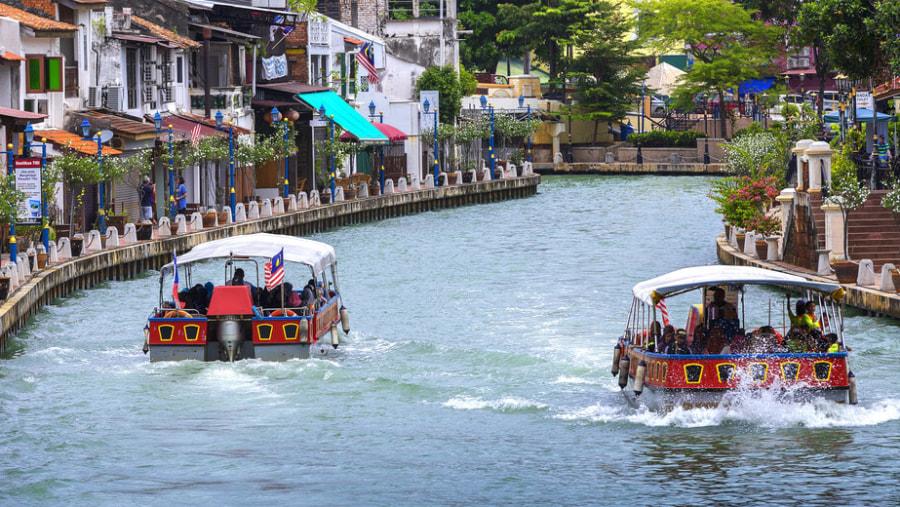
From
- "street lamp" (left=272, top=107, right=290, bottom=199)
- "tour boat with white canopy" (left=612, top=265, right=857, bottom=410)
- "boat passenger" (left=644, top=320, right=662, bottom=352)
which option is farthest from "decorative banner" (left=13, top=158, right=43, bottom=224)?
"street lamp" (left=272, top=107, right=290, bottom=199)

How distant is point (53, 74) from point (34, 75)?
89 centimetres

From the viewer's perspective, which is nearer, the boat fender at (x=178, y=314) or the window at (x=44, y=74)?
the boat fender at (x=178, y=314)

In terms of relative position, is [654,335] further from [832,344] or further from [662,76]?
[662,76]

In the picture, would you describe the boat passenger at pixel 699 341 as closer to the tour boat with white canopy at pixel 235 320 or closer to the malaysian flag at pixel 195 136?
the tour boat with white canopy at pixel 235 320

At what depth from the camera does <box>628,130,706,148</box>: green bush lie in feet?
338

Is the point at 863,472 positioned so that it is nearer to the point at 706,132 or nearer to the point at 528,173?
A: the point at 528,173

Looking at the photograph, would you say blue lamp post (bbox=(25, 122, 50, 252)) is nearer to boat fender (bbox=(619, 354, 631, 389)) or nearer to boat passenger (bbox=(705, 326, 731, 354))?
boat fender (bbox=(619, 354, 631, 389))

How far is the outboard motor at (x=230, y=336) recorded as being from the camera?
102 feet

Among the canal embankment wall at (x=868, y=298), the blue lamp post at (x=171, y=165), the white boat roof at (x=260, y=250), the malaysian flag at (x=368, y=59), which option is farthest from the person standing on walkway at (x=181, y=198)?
the malaysian flag at (x=368, y=59)

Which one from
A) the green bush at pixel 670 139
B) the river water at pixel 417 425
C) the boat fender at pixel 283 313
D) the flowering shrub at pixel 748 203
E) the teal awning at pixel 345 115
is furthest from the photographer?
the green bush at pixel 670 139

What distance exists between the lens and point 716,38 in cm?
10606

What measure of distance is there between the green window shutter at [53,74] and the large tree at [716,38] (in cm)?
A: 5972

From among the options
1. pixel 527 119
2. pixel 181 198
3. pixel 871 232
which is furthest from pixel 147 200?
pixel 527 119

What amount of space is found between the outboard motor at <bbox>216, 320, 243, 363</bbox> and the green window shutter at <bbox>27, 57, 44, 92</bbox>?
73.9 feet
